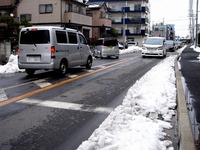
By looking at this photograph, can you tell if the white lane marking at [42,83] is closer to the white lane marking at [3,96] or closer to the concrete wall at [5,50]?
the white lane marking at [3,96]

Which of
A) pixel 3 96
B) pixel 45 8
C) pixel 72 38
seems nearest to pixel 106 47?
pixel 72 38

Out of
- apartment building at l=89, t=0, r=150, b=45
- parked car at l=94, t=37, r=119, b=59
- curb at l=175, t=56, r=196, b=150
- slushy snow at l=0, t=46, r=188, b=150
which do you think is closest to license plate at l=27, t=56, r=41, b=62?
slushy snow at l=0, t=46, r=188, b=150

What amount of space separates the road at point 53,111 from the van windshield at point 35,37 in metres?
1.61

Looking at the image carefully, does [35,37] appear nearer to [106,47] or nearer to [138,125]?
[138,125]

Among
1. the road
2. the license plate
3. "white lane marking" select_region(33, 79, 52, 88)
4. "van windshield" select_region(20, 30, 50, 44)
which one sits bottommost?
the road

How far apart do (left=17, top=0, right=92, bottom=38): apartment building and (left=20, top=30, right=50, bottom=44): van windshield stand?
24.6 meters

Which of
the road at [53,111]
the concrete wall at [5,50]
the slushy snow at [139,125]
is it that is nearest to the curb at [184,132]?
the slushy snow at [139,125]

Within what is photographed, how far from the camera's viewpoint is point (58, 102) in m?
6.58

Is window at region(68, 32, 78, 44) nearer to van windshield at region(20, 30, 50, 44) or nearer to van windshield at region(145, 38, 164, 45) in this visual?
van windshield at region(20, 30, 50, 44)

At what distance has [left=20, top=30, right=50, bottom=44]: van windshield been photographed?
10.2m

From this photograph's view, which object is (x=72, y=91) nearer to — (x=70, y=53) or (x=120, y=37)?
(x=70, y=53)

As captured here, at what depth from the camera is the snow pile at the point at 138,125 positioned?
3.59 m

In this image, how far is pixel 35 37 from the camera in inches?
408

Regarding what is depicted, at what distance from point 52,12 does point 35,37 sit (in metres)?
25.8
